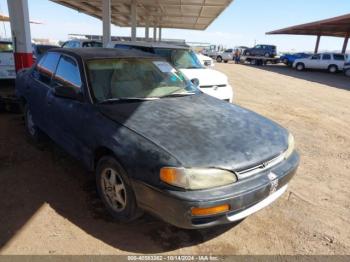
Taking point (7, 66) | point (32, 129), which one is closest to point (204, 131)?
point (32, 129)

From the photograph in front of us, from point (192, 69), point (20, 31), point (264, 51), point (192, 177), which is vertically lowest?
point (192, 177)

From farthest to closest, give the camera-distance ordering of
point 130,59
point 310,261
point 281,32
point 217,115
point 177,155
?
1. point 281,32
2. point 130,59
3. point 217,115
4. point 310,261
5. point 177,155

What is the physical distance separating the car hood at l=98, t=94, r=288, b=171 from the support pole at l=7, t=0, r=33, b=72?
4.96m

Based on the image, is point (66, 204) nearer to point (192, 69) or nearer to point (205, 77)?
point (205, 77)

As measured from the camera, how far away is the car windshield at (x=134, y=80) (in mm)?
3322

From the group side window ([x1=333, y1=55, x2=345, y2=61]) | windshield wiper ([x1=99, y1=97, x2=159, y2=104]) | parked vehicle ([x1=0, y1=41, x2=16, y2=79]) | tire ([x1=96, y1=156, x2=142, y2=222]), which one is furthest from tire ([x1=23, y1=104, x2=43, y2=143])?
side window ([x1=333, y1=55, x2=345, y2=61])

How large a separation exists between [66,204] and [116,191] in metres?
0.74

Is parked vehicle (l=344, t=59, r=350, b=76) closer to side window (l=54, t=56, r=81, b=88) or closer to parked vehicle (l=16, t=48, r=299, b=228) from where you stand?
parked vehicle (l=16, t=48, r=299, b=228)

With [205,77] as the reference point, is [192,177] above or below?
below

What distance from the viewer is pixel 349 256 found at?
104 inches

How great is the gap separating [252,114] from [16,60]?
5968 millimetres

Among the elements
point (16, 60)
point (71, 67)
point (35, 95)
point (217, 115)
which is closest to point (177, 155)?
point (217, 115)

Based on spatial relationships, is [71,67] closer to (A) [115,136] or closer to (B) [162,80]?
(B) [162,80]

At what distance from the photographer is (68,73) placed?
3.69 m
